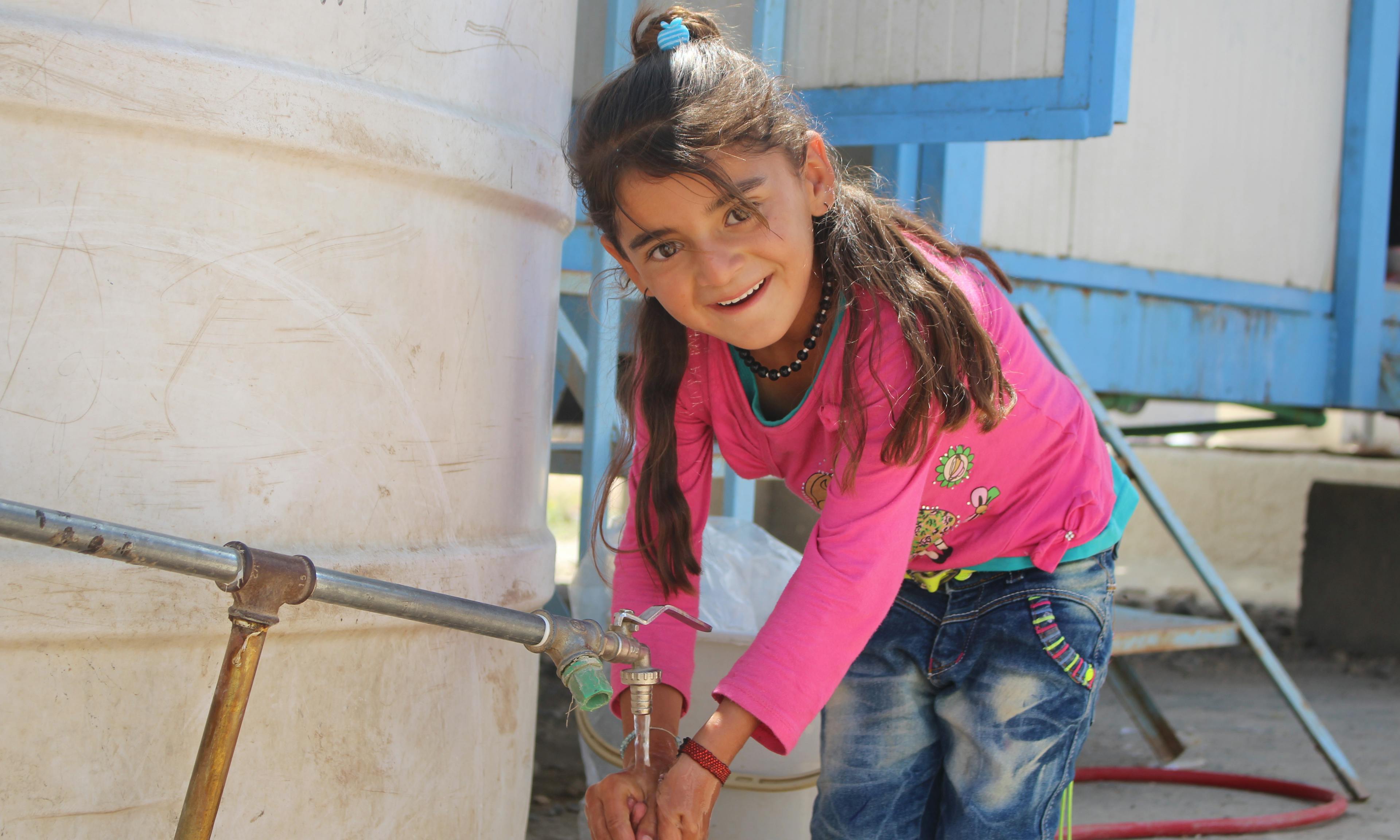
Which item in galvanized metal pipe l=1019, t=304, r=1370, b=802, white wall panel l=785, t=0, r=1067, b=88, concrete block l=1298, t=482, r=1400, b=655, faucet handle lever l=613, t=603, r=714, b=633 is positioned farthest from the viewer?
concrete block l=1298, t=482, r=1400, b=655

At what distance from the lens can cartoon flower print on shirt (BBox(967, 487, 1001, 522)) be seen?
151 centimetres

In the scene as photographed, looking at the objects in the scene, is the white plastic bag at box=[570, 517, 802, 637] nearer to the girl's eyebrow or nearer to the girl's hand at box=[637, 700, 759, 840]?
the girl's hand at box=[637, 700, 759, 840]

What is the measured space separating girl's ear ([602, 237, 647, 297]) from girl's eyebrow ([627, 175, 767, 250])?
6cm

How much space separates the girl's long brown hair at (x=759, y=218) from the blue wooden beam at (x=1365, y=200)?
121 inches

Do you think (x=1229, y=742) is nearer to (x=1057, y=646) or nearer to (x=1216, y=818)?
(x=1216, y=818)

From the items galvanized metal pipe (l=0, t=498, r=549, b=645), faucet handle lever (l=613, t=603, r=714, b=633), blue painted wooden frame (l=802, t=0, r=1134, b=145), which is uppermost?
blue painted wooden frame (l=802, t=0, r=1134, b=145)

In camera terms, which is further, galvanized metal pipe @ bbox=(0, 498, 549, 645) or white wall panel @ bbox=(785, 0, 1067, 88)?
white wall panel @ bbox=(785, 0, 1067, 88)

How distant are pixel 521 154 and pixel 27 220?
527 millimetres

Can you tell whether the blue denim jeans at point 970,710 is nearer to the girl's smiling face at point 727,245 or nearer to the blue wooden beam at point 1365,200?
the girl's smiling face at point 727,245

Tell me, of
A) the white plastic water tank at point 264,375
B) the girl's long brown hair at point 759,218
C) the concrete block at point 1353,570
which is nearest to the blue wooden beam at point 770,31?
the girl's long brown hair at point 759,218

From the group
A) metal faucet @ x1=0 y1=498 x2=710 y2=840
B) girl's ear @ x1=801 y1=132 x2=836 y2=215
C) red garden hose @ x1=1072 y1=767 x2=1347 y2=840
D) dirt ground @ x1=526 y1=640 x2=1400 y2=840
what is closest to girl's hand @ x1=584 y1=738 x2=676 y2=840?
metal faucet @ x1=0 y1=498 x2=710 y2=840

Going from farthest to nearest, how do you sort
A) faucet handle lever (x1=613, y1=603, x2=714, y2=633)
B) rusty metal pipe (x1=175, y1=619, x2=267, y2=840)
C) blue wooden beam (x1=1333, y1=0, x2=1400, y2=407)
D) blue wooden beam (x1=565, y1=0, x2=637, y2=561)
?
blue wooden beam (x1=1333, y1=0, x2=1400, y2=407), blue wooden beam (x1=565, y1=0, x2=637, y2=561), faucet handle lever (x1=613, y1=603, x2=714, y2=633), rusty metal pipe (x1=175, y1=619, x2=267, y2=840)

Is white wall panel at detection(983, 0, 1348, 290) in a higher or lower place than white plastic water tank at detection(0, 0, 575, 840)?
higher

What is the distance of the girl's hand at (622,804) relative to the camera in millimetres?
1232
